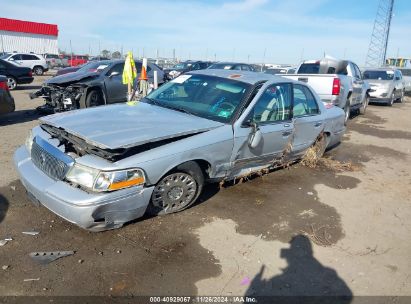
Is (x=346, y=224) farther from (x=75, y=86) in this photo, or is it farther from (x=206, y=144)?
(x=75, y=86)

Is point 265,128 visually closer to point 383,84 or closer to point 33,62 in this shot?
point 383,84

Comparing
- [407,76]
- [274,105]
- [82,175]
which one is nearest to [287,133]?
[274,105]

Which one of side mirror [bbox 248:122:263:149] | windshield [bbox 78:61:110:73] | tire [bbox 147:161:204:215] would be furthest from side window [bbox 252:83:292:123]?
windshield [bbox 78:61:110:73]

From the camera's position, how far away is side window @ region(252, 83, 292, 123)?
4500 millimetres

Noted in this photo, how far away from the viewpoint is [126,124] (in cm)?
376

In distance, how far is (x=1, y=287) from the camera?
8.81 ft

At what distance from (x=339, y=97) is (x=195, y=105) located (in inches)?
247

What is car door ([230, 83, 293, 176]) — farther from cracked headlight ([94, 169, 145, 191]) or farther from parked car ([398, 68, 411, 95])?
parked car ([398, 68, 411, 95])

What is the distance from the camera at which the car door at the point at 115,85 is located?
956 centimetres

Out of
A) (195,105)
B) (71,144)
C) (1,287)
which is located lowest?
(1,287)

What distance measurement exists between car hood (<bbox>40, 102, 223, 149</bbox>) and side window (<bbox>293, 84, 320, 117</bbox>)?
1.73 m

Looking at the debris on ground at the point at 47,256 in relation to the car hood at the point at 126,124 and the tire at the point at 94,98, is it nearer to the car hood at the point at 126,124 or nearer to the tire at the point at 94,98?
the car hood at the point at 126,124

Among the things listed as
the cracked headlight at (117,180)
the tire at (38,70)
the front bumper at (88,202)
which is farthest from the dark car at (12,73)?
the cracked headlight at (117,180)

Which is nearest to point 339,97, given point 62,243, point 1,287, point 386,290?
point 386,290
